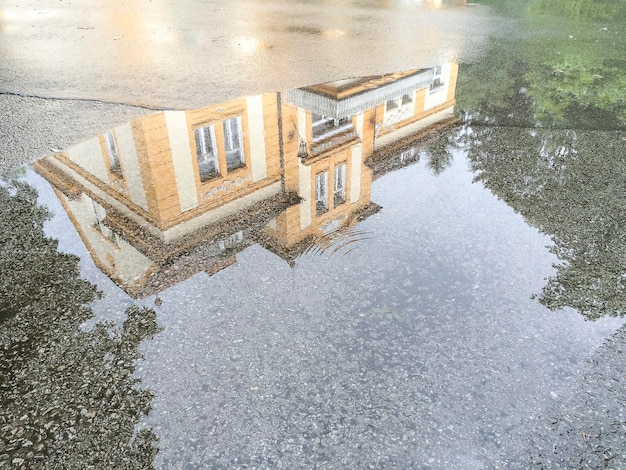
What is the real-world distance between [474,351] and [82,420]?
2442mm

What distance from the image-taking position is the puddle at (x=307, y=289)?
2.69 metres

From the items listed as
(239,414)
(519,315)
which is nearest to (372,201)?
(519,315)

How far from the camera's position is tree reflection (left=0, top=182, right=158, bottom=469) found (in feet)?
8.40

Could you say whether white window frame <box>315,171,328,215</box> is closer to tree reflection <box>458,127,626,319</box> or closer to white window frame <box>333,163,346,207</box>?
white window frame <box>333,163,346,207</box>

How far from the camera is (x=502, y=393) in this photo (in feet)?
9.52

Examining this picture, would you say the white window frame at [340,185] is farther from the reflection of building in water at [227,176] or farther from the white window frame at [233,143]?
the white window frame at [233,143]

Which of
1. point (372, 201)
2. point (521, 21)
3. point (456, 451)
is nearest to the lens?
point (456, 451)

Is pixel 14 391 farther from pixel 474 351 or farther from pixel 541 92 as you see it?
pixel 541 92

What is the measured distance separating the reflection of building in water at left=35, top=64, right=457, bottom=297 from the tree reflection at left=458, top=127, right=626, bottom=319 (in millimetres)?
1151

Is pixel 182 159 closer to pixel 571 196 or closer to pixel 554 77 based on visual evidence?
pixel 571 196

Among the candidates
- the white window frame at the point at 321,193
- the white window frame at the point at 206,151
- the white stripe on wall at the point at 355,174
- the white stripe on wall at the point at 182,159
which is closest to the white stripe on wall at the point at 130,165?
the white stripe on wall at the point at 182,159

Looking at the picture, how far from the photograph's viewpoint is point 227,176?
5.39 meters

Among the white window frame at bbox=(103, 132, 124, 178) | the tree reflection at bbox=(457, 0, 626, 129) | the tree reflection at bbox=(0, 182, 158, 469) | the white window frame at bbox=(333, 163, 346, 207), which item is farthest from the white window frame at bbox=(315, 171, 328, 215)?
the tree reflection at bbox=(457, 0, 626, 129)

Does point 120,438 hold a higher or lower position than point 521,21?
lower
